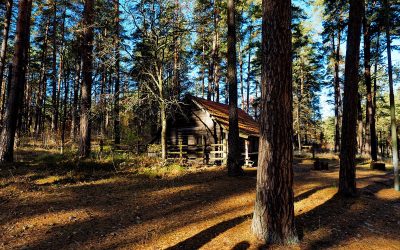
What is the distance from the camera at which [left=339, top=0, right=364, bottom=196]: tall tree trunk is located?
849 cm

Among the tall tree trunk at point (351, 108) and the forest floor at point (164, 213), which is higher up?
the tall tree trunk at point (351, 108)

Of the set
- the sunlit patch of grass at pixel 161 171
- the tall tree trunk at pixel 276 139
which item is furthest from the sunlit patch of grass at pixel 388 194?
the sunlit patch of grass at pixel 161 171

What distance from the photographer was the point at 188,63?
16.0 m

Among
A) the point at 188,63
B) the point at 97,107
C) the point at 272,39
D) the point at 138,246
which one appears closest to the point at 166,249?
the point at 138,246

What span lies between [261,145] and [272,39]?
91.8 inches

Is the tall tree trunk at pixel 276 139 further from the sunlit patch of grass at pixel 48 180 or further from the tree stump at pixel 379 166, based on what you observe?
the tree stump at pixel 379 166

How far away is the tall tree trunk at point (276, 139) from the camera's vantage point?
514cm

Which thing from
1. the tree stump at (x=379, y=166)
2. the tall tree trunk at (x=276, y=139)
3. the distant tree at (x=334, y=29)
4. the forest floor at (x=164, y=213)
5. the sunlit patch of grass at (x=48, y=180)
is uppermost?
the distant tree at (x=334, y=29)

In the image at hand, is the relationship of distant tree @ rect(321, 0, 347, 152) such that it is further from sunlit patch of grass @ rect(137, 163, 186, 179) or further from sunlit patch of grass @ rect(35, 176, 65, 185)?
sunlit patch of grass @ rect(35, 176, 65, 185)

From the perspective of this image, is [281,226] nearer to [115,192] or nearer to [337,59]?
[115,192]

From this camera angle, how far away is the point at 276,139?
517 cm

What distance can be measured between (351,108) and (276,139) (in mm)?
5094

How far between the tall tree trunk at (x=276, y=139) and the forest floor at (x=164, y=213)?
1.50 feet

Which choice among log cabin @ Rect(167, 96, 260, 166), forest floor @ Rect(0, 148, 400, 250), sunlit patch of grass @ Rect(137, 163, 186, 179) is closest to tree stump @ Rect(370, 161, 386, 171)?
forest floor @ Rect(0, 148, 400, 250)
